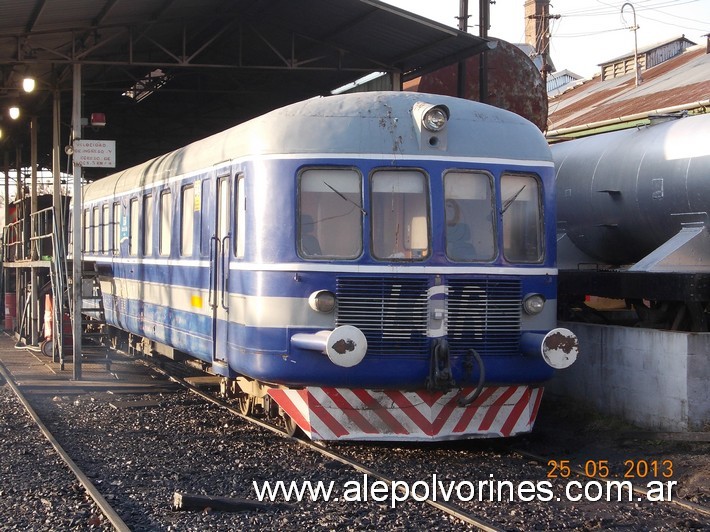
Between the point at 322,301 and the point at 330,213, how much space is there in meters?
0.80

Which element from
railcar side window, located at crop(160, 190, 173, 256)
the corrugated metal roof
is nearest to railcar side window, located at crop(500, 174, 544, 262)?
railcar side window, located at crop(160, 190, 173, 256)

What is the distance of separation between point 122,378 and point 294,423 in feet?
19.2

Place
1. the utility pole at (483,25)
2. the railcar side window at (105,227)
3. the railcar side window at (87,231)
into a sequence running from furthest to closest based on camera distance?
the railcar side window at (87,231) < the utility pole at (483,25) < the railcar side window at (105,227)

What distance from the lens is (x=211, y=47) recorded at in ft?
58.6

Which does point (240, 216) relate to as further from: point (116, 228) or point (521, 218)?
point (116, 228)

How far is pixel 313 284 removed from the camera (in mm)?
8203

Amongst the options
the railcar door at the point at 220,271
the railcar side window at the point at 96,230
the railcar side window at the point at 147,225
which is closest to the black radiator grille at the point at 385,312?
the railcar door at the point at 220,271

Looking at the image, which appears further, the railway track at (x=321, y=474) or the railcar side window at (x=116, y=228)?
the railcar side window at (x=116, y=228)

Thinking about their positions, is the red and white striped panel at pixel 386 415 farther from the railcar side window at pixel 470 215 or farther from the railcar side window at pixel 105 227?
the railcar side window at pixel 105 227

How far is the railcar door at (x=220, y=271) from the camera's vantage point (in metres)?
9.26

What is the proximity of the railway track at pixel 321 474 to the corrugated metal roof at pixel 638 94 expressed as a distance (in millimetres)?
13141

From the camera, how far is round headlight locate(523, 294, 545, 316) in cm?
863

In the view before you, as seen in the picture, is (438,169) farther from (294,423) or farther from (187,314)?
(187,314)

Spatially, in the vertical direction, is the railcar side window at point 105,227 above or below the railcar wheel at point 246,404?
above
